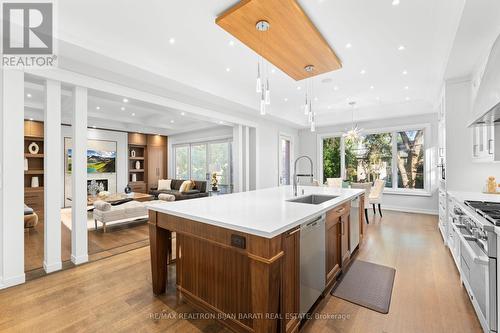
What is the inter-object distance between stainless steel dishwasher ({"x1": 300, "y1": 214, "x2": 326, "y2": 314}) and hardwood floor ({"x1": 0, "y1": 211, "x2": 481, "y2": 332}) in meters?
0.21

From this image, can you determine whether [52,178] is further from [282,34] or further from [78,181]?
[282,34]

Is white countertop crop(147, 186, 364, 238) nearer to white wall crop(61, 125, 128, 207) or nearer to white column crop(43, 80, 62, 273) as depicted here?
white column crop(43, 80, 62, 273)

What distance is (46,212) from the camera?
9.43 ft

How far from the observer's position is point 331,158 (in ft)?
25.7

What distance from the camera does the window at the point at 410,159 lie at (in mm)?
6277

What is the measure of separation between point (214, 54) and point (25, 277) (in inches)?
146

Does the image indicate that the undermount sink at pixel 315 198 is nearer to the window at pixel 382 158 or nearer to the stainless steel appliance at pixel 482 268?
the stainless steel appliance at pixel 482 268

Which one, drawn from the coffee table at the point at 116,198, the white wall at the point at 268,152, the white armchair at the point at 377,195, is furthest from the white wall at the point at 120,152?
the white armchair at the point at 377,195

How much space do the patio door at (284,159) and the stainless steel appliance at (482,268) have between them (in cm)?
537

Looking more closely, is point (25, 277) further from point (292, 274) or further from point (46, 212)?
point (292, 274)

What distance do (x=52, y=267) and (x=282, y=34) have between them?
403cm

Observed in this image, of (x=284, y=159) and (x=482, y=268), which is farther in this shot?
(x=284, y=159)

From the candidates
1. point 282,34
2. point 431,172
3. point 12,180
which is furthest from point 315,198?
point 431,172

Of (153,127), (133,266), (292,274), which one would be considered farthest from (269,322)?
(153,127)
